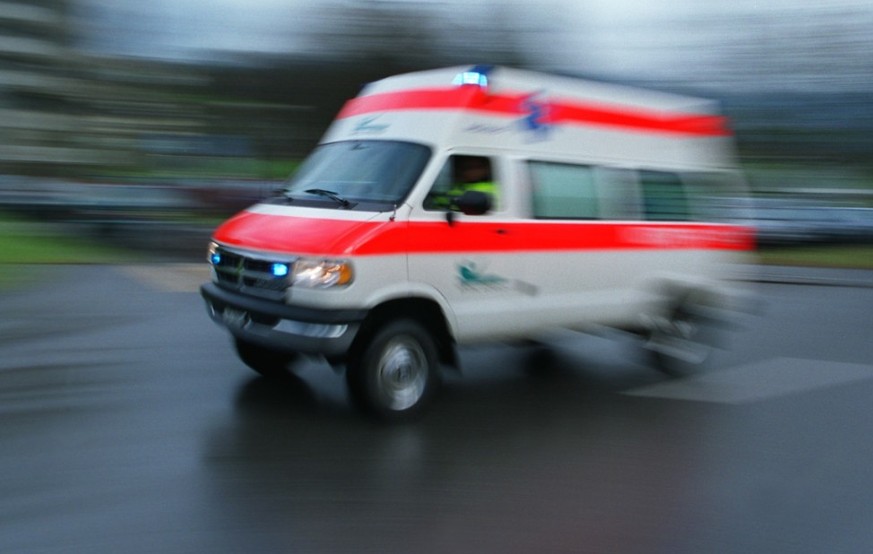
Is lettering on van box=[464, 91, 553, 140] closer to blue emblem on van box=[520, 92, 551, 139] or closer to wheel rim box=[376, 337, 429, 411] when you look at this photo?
blue emblem on van box=[520, 92, 551, 139]

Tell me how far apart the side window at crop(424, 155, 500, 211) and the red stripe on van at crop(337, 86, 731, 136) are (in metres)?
0.41

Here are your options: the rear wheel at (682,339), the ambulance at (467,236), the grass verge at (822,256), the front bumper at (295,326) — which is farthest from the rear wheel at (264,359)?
the grass verge at (822,256)

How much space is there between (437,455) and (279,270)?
62.7 inches

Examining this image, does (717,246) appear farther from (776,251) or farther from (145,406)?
(776,251)

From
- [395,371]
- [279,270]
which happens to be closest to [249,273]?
[279,270]

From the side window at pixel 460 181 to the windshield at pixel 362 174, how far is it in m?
0.17

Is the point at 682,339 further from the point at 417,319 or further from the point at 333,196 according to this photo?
the point at 333,196

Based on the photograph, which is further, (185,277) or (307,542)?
(185,277)

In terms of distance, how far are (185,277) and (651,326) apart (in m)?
8.25

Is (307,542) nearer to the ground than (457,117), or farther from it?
nearer to the ground

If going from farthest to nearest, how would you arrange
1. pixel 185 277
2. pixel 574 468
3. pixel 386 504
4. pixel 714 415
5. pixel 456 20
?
pixel 456 20
pixel 185 277
pixel 714 415
pixel 574 468
pixel 386 504

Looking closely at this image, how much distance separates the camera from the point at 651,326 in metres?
8.16

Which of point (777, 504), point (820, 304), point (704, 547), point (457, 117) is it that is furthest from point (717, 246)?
point (820, 304)

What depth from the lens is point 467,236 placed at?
6.47m
